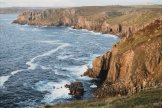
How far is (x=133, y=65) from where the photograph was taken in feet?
256

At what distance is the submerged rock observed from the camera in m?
77.2

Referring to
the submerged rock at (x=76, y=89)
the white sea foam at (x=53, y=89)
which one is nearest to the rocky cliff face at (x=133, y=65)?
the submerged rock at (x=76, y=89)

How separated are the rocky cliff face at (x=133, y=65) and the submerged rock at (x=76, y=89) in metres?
3.90

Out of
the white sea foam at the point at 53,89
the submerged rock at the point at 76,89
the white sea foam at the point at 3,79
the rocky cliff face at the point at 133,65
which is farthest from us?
the white sea foam at the point at 3,79

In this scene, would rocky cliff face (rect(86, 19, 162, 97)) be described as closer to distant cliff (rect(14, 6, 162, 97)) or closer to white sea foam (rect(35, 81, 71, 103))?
distant cliff (rect(14, 6, 162, 97))

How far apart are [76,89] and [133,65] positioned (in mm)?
13088

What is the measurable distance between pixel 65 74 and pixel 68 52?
42.5 m

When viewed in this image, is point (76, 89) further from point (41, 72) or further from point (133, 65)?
point (41, 72)

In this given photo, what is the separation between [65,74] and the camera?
9506 centimetres

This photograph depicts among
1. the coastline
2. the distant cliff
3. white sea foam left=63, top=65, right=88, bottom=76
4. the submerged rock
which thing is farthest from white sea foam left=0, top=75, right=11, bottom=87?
the coastline

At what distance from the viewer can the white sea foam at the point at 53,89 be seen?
74.9 metres

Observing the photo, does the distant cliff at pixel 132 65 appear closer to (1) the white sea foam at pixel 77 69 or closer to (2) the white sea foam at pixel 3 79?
(1) the white sea foam at pixel 77 69

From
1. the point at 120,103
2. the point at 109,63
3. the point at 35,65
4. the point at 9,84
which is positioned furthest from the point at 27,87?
the point at 120,103

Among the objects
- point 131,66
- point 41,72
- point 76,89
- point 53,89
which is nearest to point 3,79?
point 41,72
